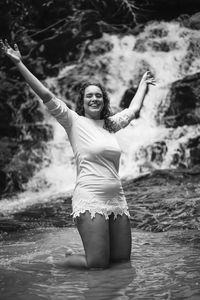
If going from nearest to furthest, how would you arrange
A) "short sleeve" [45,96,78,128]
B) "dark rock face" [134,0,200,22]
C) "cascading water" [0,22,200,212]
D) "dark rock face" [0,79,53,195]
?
1. "short sleeve" [45,96,78,128]
2. "cascading water" [0,22,200,212]
3. "dark rock face" [0,79,53,195]
4. "dark rock face" [134,0,200,22]

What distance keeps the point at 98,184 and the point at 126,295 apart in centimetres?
99

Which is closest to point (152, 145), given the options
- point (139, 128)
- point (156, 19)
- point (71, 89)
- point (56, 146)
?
point (139, 128)

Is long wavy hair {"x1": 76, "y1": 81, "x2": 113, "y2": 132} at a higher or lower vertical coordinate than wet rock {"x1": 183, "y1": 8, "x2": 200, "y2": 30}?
lower

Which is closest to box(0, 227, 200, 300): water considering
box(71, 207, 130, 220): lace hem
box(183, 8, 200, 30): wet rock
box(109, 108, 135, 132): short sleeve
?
box(71, 207, 130, 220): lace hem

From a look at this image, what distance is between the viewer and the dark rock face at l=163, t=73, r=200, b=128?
12039 millimetres

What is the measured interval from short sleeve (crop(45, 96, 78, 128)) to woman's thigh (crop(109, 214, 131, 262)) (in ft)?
3.11

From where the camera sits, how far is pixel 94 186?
3979mm

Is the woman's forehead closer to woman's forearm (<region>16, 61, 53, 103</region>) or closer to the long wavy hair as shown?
the long wavy hair

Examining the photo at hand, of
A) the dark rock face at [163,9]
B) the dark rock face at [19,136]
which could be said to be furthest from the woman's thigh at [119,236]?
the dark rock face at [163,9]

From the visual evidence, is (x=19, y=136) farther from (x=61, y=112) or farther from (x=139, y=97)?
(x=61, y=112)

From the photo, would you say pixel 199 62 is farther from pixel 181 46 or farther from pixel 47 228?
pixel 47 228

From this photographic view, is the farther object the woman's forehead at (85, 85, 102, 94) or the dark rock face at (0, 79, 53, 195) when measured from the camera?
the dark rock face at (0, 79, 53, 195)

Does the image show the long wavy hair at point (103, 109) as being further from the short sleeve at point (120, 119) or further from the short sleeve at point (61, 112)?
the short sleeve at point (61, 112)

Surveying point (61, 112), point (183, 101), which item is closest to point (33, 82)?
point (61, 112)
